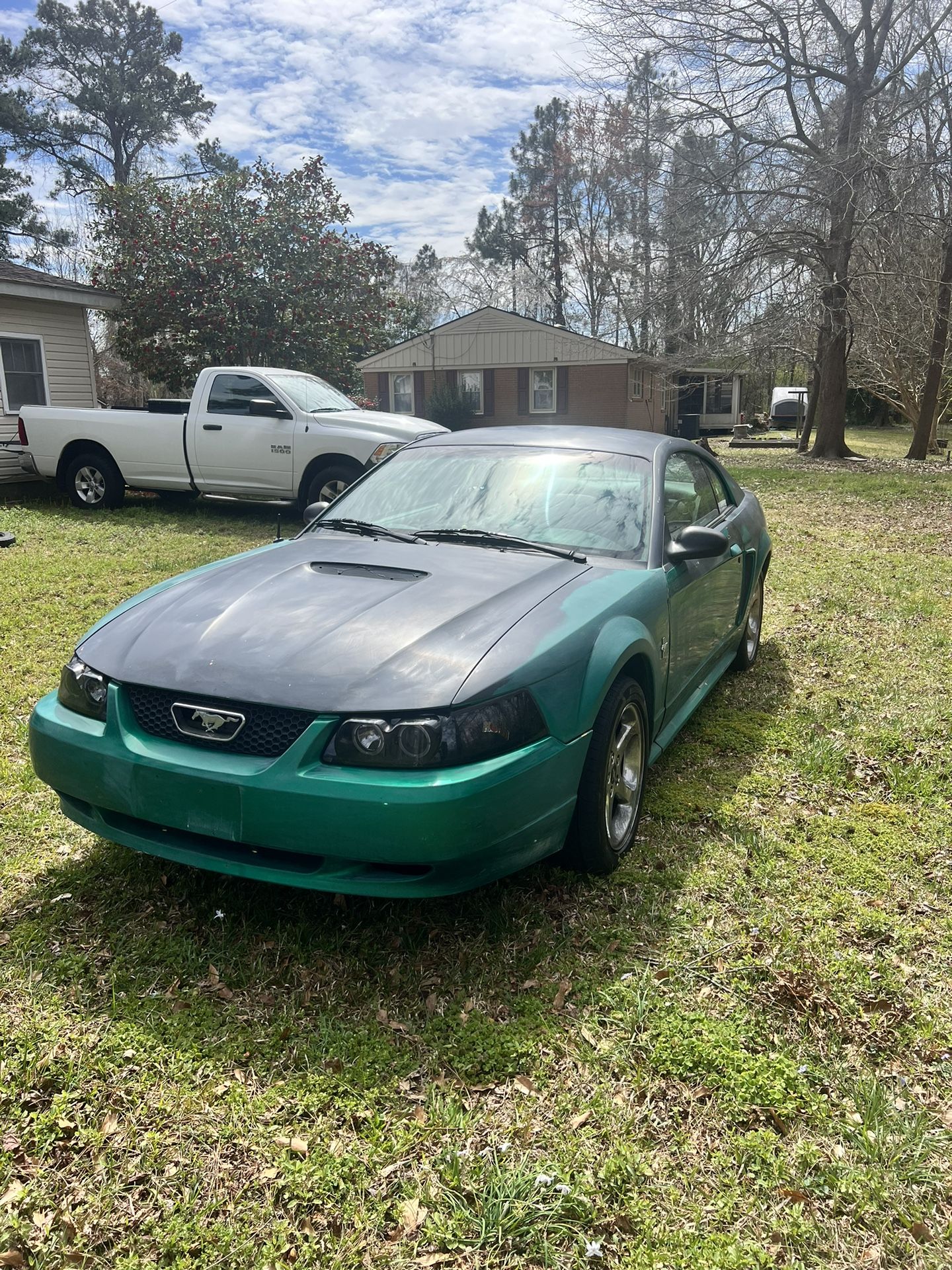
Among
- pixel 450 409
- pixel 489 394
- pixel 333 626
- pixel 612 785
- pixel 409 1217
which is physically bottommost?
pixel 409 1217

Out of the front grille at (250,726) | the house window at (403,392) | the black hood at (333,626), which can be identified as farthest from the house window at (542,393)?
the front grille at (250,726)

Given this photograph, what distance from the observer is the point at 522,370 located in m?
29.2

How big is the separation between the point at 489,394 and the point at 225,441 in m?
19.9

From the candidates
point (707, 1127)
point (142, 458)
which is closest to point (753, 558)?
point (707, 1127)

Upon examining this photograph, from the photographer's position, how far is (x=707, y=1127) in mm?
2336

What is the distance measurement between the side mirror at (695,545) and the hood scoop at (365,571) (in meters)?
1.12

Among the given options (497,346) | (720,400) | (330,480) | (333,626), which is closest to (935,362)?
(497,346)

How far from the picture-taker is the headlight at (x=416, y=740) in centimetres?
259

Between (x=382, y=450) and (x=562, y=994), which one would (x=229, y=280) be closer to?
(x=382, y=450)

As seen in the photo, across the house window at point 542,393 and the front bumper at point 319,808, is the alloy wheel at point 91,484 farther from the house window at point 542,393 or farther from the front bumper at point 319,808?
the house window at point 542,393

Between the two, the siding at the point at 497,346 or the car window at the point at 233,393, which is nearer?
the car window at the point at 233,393

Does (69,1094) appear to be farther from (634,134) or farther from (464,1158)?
(634,134)

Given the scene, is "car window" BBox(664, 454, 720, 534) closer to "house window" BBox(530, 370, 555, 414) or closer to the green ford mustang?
the green ford mustang

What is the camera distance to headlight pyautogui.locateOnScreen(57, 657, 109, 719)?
118 inches
